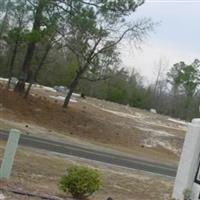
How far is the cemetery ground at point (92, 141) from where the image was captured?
654 inches

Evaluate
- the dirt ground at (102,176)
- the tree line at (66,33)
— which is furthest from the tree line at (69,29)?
the dirt ground at (102,176)

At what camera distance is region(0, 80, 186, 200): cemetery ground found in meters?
16.6

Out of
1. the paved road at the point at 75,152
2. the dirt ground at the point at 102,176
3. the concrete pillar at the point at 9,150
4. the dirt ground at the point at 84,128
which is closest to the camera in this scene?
the concrete pillar at the point at 9,150

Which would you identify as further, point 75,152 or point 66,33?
point 66,33

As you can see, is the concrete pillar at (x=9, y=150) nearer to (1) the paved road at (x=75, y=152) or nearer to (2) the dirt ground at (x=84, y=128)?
(1) the paved road at (x=75, y=152)

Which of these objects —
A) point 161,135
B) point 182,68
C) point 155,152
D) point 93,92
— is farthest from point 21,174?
point 182,68

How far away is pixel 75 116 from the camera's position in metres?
40.9

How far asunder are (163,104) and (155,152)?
6056 cm

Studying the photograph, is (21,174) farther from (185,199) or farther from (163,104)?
(163,104)

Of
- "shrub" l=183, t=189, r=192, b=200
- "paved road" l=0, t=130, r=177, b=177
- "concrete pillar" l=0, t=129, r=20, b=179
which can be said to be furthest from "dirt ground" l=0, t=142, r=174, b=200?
"shrub" l=183, t=189, r=192, b=200

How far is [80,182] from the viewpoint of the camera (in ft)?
33.4

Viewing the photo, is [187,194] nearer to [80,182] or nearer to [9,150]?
[80,182]

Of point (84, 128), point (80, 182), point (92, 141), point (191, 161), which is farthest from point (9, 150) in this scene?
point (84, 128)

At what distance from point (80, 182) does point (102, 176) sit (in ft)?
26.4
